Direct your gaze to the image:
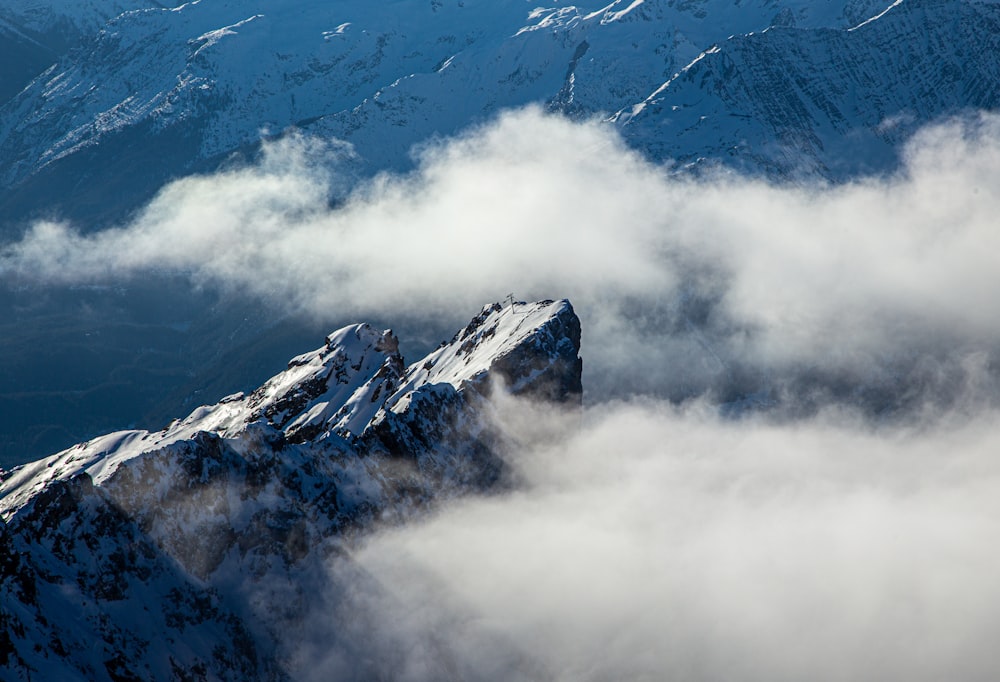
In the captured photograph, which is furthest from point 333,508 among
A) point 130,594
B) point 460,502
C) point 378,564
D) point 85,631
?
point 85,631

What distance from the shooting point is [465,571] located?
194125 mm

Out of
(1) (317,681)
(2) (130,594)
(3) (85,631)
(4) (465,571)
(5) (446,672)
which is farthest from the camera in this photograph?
(4) (465,571)

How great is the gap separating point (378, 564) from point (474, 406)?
1301 inches

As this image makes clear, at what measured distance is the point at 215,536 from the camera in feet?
550

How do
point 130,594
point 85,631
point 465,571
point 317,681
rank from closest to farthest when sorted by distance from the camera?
point 85,631 < point 130,594 < point 317,681 < point 465,571

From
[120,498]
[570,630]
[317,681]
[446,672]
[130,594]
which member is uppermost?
[120,498]

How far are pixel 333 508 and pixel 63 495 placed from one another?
45860 mm

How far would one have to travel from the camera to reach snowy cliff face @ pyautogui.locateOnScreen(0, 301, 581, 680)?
139625mm

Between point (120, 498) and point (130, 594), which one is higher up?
point (120, 498)

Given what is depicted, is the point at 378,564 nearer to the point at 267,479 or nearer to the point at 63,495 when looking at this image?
the point at 267,479

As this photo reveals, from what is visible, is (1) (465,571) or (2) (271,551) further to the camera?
(1) (465,571)

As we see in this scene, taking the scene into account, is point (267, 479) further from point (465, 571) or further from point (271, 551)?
point (465, 571)

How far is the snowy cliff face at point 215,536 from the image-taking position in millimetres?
139625

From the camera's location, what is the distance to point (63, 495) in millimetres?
152375
